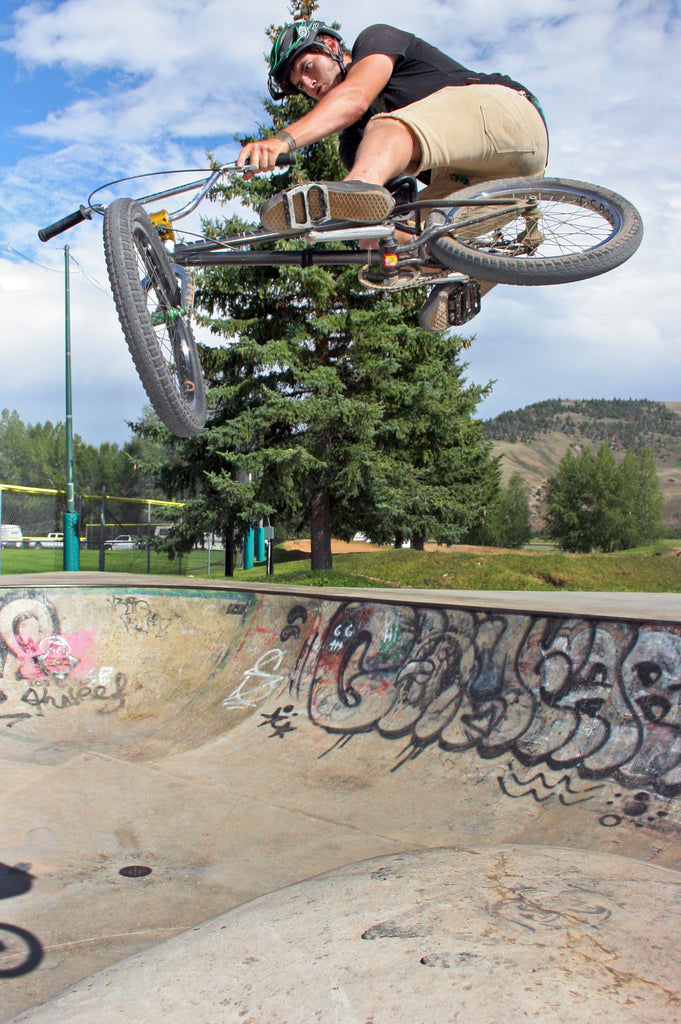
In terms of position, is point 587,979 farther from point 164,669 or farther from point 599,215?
point 164,669

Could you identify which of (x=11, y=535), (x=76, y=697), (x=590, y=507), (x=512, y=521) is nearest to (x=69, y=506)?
(x=11, y=535)

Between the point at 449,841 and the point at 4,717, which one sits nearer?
the point at 449,841

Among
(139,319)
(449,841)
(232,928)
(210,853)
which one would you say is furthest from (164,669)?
(232,928)

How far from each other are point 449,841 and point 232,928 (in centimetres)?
206

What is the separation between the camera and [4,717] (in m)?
6.77

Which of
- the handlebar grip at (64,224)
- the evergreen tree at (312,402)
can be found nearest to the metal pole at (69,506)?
the evergreen tree at (312,402)

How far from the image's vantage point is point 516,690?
4961 mm

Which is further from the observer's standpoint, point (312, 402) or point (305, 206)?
point (312, 402)

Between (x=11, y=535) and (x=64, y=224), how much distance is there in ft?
69.5

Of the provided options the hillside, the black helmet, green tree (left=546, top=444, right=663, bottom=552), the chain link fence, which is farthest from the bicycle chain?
the hillside

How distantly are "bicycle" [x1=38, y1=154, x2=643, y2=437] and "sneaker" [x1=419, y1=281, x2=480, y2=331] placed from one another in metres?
0.01

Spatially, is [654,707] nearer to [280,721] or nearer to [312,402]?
[280,721]

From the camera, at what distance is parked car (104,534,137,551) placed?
28.0 meters

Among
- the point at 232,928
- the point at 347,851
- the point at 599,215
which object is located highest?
the point at 599,215
